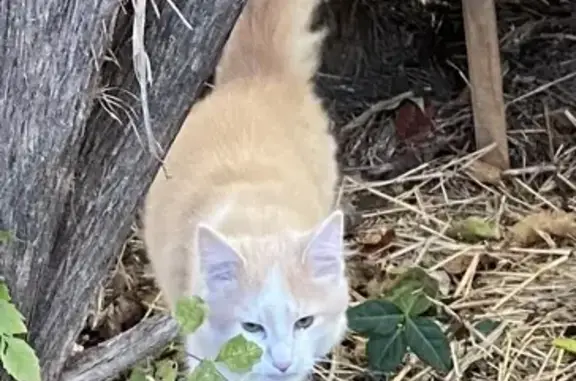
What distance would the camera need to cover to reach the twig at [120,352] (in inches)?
82.4

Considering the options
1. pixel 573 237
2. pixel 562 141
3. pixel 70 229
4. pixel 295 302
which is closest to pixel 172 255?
pixel 295 302

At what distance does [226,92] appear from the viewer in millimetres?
2811

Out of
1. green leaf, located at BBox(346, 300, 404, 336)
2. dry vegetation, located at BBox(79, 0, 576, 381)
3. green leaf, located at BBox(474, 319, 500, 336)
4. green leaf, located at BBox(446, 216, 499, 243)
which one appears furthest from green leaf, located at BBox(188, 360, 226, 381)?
green leaf, located at BBox(446, 216, 499, 243)

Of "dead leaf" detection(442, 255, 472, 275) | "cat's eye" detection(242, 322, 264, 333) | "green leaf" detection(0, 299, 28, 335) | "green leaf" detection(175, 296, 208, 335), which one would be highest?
"green leaf" detection(0, 299, 28, 335)

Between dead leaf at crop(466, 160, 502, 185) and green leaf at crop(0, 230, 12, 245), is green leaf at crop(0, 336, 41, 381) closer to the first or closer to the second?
green leaf at crop(0, 230, 12, 245)

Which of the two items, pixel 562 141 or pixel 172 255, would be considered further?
pixel 562 141

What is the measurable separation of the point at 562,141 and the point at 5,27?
7.26 ft

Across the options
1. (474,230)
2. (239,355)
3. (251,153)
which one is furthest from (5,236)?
(474,230)

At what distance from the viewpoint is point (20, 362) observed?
1746 mm

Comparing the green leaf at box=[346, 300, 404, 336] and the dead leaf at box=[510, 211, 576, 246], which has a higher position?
the green leaf at box=[346, 300, 404, 336]

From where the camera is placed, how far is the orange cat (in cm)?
228

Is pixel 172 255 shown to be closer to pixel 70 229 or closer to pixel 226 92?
pixel 226 92

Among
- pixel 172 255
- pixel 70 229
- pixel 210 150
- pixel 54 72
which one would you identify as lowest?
pixel 172 255

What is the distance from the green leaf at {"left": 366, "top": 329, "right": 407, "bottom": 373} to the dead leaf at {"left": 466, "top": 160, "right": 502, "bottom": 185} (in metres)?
0.99
